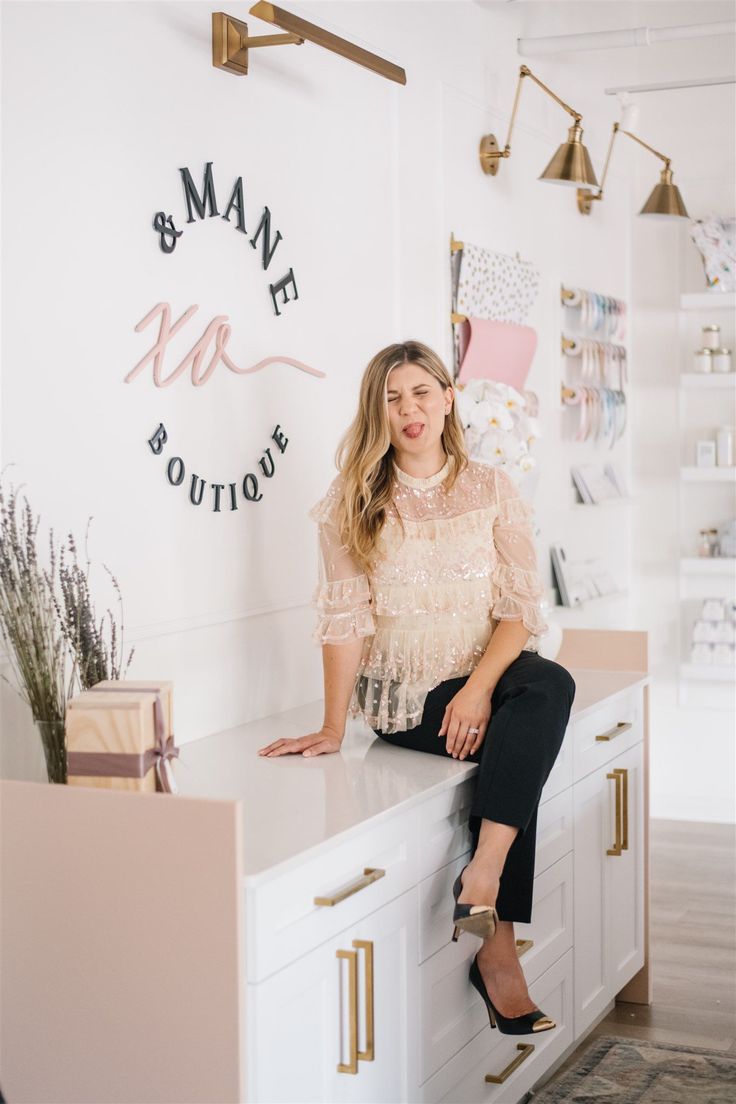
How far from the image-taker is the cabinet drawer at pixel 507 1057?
2303mm

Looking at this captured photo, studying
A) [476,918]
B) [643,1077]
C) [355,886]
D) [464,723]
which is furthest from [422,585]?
[643,1077]

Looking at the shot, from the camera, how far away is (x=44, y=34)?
2154 mm

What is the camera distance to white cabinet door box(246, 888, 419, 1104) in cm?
173

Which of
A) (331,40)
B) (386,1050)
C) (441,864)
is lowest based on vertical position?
(386,1050)

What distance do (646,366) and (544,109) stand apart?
1.24 metres

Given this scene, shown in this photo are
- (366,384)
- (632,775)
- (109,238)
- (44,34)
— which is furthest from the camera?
(632,775)

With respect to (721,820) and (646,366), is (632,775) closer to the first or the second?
(721,820)

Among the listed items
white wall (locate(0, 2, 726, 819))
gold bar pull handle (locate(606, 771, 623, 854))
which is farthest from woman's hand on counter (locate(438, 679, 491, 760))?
gold bar pull handle (locate(606, 771, 623, 854))

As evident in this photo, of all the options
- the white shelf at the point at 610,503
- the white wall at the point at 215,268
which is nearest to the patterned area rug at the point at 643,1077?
the white wall at the point at 215,268

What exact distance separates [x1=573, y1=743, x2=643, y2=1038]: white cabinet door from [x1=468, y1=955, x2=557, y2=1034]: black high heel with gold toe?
1.82 ft

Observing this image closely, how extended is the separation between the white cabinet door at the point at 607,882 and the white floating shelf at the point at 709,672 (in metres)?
1.82

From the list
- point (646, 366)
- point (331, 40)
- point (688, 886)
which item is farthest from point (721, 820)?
point (331, 40)

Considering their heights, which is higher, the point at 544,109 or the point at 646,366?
Result: the point at 544,109

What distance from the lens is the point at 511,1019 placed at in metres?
2.32
